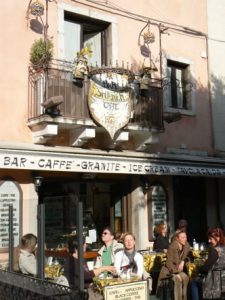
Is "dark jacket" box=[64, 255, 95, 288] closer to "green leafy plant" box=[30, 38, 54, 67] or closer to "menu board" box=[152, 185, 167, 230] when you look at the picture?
"green leafy plant" box=[30, 38, 54, 67]

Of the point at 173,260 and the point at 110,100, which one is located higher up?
the point at 110,100

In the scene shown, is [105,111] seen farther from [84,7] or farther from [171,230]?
[171,230]

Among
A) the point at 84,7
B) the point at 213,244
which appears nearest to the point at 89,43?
the point at 84,7

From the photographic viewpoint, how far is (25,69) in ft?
35.0

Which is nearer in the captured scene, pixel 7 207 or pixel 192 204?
pixel 7 207

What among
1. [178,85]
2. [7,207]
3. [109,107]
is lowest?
[7,207]

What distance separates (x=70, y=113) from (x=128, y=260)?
3.97 metres

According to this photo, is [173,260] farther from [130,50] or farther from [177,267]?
[130,50]

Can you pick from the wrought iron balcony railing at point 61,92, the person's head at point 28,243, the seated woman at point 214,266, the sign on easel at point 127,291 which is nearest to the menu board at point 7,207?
the wrought iron balcony railing at point 61,92

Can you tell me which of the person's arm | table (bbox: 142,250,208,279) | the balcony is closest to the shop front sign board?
the balcony

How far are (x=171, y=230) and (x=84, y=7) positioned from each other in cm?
590

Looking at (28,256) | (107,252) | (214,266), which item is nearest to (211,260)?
(214,266)

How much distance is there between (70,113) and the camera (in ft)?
34.2

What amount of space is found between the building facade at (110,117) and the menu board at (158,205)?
0.03 m
